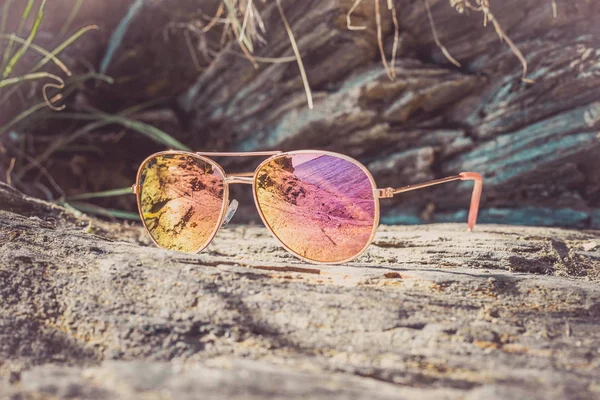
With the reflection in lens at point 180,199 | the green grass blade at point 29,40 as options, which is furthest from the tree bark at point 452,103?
the green grass blade at point 29,40

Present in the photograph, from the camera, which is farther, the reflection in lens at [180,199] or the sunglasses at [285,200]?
the reflection in lens at [180,199]

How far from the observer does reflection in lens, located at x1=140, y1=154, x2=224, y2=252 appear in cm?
203

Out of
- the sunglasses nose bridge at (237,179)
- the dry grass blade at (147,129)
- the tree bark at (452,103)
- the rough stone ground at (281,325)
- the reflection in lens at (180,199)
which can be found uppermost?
the tree bark at (452,103)

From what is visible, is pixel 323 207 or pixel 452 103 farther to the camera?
pixel 452 103

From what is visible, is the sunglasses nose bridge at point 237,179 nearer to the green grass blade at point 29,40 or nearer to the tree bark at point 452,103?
the tree bark at point 452,103

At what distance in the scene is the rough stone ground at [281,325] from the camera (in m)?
0.91

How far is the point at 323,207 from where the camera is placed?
184cm

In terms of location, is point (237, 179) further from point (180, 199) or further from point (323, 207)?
point (323, 207)

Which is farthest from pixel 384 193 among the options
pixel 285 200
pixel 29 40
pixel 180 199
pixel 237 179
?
pixel 29 40

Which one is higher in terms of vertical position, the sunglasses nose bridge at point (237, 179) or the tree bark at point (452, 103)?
the tree bark at point (452, 103)

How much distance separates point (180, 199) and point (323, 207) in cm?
69

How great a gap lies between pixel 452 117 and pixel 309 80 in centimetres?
95

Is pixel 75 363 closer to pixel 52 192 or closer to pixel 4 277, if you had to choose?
pixel 4 277

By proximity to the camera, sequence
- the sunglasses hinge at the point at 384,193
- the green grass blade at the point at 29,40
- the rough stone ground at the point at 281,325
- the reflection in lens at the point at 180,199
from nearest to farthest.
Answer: the rough stone ground at the point at 281,325 → the sunglasses hinge at the point at 384,193 → the reflection in lens at the point at 180,199 → the green grass blade at the point at 29,40
